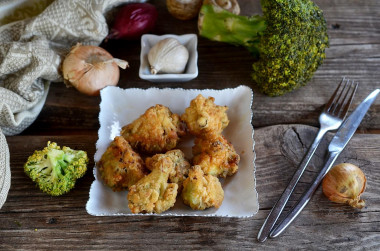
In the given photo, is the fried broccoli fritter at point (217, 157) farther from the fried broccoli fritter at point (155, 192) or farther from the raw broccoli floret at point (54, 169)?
the raw broccoli floret at point (54, 169)

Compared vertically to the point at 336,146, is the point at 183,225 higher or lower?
lower

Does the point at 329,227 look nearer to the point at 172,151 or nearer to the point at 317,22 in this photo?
the point at 172,151

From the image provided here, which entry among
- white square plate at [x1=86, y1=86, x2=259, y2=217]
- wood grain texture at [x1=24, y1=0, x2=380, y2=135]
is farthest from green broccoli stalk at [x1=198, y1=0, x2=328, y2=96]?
white square plate at [x1=86, y1=86, x2=259, y2=217]

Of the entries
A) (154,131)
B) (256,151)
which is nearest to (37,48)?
(154,131)

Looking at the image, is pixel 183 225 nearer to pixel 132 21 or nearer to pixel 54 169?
pixel 54 169

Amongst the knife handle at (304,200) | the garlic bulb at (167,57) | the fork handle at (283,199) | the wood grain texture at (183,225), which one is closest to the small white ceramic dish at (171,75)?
the garlic bulb at (167,57)

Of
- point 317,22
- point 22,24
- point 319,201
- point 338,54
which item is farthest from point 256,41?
point 22,24

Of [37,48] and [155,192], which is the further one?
[37,48]
